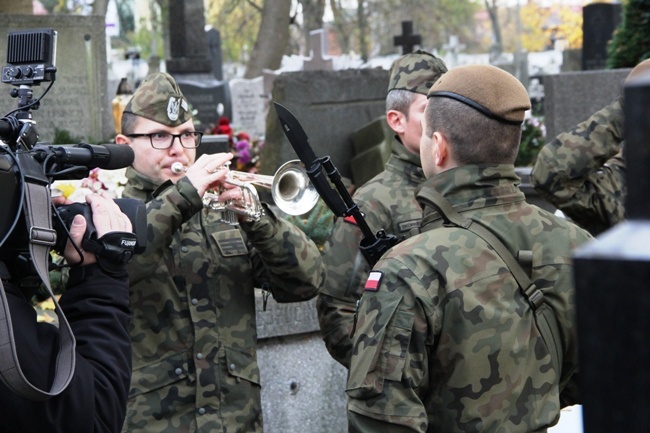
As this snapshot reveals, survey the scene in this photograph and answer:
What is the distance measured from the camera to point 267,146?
773 centimetres

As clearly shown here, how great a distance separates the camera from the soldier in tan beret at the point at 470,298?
2488mm

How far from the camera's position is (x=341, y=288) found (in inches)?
156

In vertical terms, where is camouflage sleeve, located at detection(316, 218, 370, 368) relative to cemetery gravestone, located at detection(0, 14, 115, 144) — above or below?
below

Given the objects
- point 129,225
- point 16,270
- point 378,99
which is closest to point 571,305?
point 129,225

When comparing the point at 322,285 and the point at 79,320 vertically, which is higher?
the point at 79,320

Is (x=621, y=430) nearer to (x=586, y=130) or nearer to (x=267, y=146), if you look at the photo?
(x=586, y=130)

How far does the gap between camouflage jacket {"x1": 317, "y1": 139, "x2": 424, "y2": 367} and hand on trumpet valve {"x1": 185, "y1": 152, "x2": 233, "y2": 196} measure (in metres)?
0.57

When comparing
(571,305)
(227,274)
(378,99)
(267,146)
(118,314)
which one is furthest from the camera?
(378,99)

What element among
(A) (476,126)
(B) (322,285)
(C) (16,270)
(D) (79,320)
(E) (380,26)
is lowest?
(B) (322,285)

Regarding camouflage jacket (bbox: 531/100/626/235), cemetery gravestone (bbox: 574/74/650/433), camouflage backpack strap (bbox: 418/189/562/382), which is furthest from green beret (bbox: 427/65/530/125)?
camouflage jacket (bbox: 531/100/626/235)

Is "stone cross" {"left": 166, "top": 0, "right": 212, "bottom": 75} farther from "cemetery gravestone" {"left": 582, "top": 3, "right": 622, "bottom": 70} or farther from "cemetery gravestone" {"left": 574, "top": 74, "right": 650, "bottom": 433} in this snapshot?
"cemetery gravestone" {"left": 574, "top": 74, "right": 650, "bottom": 433}

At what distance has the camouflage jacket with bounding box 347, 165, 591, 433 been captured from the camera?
2473 mm

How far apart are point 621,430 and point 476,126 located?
1.90 metres

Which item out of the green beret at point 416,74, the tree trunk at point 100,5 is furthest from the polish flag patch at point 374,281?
the tree trunk at point 100,5
